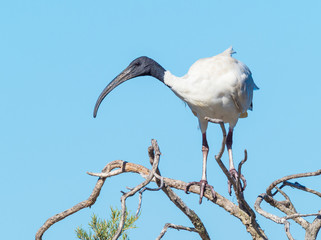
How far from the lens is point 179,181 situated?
696cm

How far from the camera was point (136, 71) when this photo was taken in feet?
28.8

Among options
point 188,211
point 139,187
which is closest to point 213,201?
point 188,211

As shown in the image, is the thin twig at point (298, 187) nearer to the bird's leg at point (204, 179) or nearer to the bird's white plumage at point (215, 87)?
the bird's leg at point (204, 179)

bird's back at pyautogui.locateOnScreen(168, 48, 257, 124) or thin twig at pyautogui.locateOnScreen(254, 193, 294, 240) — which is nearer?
thin twig at pyautogui.locateOnScreen(254, 193, 294, 240)

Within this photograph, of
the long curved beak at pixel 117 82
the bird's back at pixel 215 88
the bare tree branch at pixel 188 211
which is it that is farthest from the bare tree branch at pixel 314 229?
the long curved beak at pixel 117 82

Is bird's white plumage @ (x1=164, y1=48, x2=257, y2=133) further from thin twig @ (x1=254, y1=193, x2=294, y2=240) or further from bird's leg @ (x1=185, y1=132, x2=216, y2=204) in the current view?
thin twig @ (x1=254, y1=193, x2=294, y2=240)

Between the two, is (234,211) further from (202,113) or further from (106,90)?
(106,90)

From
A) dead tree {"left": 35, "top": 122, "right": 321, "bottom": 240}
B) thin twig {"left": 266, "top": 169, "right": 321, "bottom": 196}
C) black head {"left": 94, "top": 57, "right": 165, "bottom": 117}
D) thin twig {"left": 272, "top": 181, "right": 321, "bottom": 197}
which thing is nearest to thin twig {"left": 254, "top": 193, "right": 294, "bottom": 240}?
dead tree {"left": 35, "top": 122, "right": 321, "bottom": 240}

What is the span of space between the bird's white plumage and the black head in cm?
21

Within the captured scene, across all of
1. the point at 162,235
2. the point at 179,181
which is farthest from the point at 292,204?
the point at 162,235

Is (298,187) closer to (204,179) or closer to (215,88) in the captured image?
(204,179)

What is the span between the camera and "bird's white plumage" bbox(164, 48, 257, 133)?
27.0 feet

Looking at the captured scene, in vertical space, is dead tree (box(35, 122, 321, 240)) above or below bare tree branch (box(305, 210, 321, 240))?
above

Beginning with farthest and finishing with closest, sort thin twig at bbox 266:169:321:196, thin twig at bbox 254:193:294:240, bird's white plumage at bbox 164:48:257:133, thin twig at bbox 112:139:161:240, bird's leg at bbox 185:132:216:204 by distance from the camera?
bird's white plumage at bbox 164:48:257:133 < bird's leg at bbox 185:132:216:204 < thin twig at bbox 266:169:321:196 < thin twig at bbox 254:193:294:240 < thin twig at bbox 112:139:161:240
